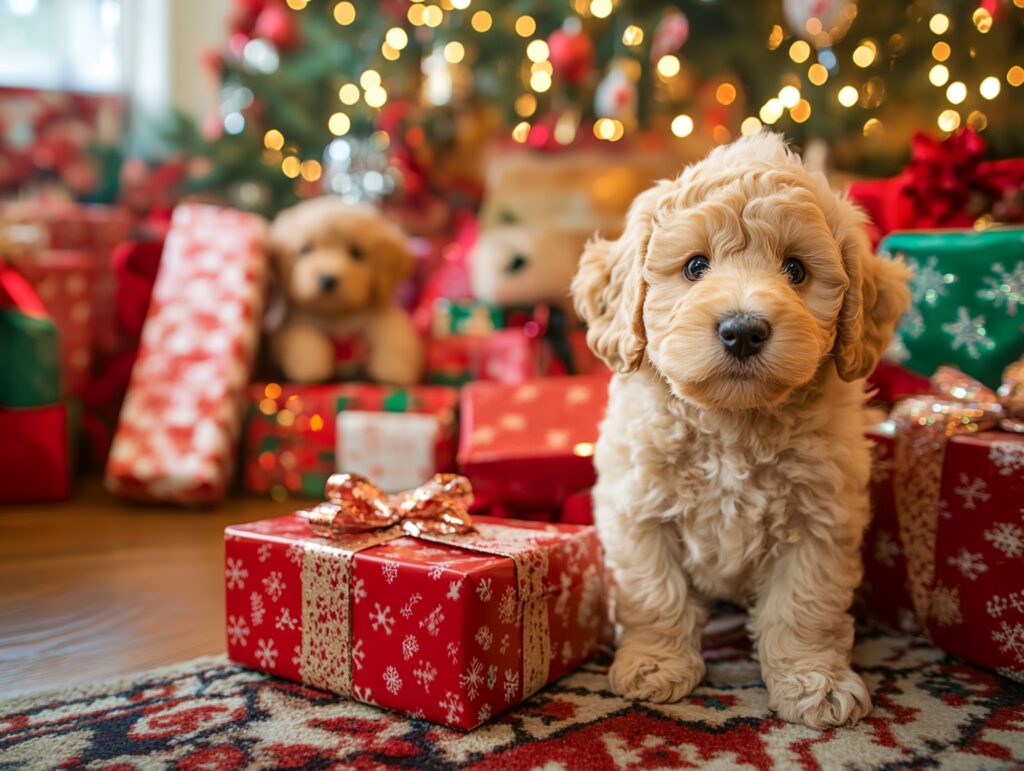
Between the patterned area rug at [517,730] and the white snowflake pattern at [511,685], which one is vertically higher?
the white snowflake pattern at [511,685]

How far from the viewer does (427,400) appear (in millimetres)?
2818

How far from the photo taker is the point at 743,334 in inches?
50.2

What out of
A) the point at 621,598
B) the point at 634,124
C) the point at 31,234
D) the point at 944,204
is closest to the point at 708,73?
the point at 634,124

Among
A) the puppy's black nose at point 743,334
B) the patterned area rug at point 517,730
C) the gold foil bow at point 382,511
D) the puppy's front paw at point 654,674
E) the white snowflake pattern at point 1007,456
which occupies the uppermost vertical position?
the puppy's black nose at point 743,334

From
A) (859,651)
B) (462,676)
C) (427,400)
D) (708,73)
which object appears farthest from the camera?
(708,73)

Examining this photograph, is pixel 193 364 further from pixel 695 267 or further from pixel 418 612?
pixel 695 267

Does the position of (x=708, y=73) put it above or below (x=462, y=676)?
above

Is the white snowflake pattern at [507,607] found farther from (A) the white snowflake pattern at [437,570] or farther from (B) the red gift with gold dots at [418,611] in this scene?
(A) the white snowflake pattern at [437,570]

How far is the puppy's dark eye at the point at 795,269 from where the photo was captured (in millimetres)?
1386

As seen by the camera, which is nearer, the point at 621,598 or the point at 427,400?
the point at 621,598

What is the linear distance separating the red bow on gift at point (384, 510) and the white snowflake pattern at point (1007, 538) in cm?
93

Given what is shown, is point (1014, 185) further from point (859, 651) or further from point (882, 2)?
point (882, 2)

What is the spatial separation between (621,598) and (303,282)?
1.74m

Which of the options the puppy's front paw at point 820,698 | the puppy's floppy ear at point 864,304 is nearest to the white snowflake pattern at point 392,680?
the puppy's front paw at point 820,698
